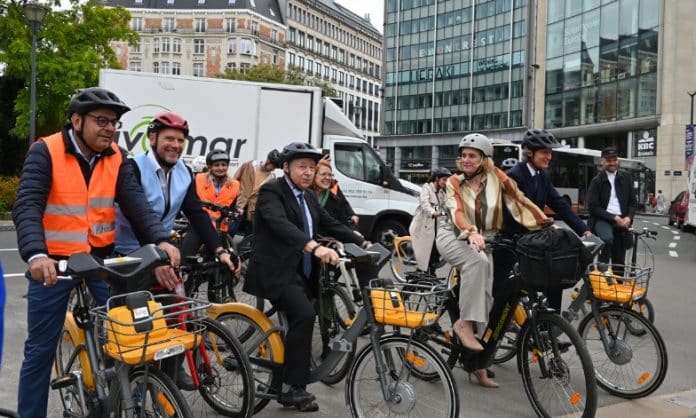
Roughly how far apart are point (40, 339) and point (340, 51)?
111 metres

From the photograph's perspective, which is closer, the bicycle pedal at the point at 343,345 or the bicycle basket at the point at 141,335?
the bicycle basket at the point at 141,335

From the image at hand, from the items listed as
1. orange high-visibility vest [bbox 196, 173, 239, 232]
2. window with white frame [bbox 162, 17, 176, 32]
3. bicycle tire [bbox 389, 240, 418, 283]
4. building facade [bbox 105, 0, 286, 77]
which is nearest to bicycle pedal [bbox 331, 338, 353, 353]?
orange high-visibility vest [bbox 196, 173, 239, 232]

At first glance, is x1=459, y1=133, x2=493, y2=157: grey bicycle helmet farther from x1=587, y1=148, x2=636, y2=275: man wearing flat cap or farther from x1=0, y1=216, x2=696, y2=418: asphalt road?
x1=587, y1=148, x2=636, y2=275: man wearing flat cap

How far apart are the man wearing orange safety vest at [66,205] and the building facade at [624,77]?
145 ft

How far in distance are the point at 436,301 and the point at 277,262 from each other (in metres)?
1.03

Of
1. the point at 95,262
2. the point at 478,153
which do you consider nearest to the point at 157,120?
the point at 95,262

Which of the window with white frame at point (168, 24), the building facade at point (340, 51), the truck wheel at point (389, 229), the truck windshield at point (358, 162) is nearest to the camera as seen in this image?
the truck windshield at point (358, 162)

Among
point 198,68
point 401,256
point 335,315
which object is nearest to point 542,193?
point 335,315

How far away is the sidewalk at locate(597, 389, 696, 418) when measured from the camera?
14.9 feet

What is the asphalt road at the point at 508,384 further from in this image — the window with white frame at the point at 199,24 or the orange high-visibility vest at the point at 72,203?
the window with white frame at the point at 199,24

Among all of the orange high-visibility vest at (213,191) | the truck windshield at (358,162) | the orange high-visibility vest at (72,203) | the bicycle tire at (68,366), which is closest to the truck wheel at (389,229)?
the truck windshield at (358,162)

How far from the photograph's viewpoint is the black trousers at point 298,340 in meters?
4.00

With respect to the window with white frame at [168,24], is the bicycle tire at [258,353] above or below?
below

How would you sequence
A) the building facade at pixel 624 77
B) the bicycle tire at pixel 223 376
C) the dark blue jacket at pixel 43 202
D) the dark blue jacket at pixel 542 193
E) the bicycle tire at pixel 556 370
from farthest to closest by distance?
the building facade at pixel 624 77
the dark blue jacket at pixel 542 193
the bicycle tire at pixel 556 370
the bicycle tire at pixel 223 376
the dark blue jacket at pixel 43 202
